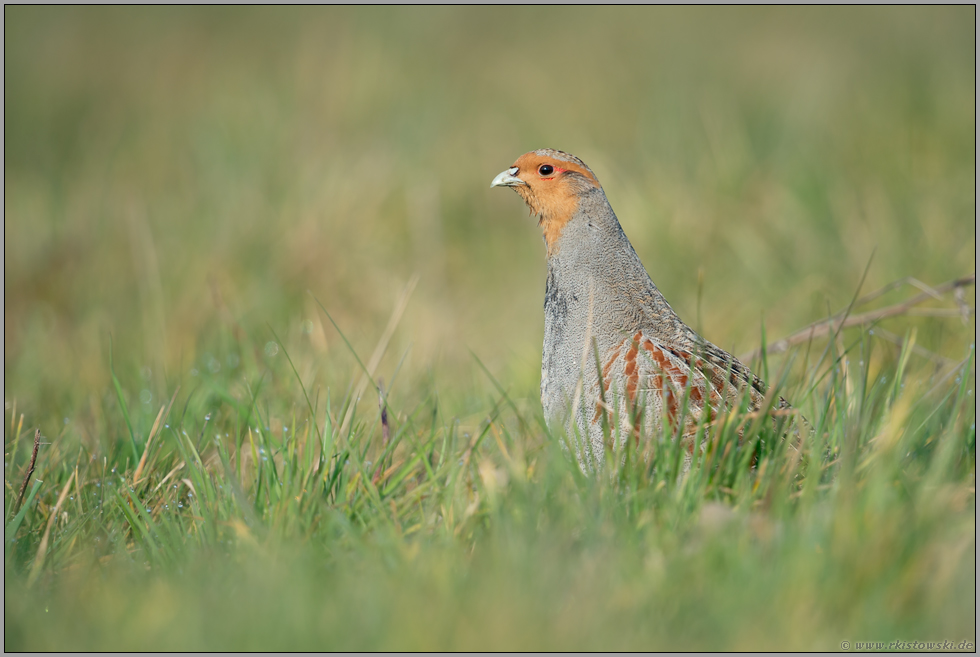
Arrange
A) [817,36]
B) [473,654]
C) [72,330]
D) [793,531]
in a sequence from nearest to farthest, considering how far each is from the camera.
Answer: [473,654], [793,531], [72,330], [817,36]

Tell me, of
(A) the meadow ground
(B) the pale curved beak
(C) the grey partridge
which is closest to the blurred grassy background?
(A) the meadow ground

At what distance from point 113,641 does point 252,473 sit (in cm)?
103

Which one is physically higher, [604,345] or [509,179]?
[509,179]

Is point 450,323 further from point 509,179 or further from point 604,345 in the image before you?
point 604,345

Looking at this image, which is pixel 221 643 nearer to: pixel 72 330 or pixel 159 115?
pixel 72 330

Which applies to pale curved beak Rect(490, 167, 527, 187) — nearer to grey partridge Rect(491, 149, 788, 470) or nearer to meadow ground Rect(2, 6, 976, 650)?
grey partridge Rect(491, 149, 788, 470)

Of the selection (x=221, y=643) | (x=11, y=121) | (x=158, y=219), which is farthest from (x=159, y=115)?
(x=221, y=643)

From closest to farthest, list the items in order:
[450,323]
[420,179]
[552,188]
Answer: [552,188] → [450,323] → [420,179]

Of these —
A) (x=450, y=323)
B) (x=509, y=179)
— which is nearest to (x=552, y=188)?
→ (x=509, y=179)

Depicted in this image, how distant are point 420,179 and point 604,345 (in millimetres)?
3922

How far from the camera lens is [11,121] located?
737 cm

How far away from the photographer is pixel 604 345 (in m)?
2.78

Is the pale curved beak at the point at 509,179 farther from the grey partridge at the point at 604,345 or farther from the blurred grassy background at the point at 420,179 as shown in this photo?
the blurred grassy background at the point at 420,179

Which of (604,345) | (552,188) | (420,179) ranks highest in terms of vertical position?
(420,179)
